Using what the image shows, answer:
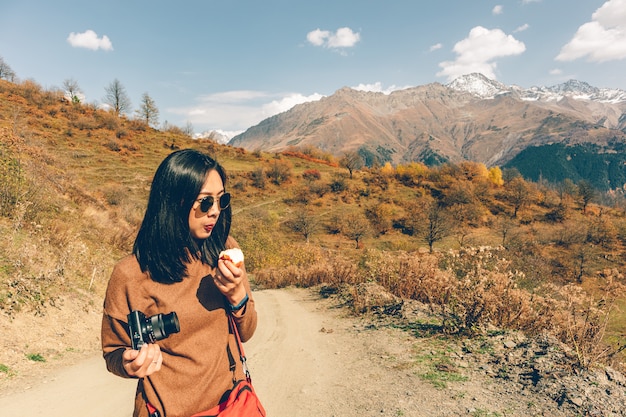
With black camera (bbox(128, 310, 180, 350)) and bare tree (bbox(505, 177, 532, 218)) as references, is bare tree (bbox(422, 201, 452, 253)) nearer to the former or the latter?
bare tree (bbox(505, 177, 532, 218))

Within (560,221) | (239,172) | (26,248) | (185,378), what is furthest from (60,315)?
(560,221)

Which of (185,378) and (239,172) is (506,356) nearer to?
(185,378)

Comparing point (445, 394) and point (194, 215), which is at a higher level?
point (194, 215)

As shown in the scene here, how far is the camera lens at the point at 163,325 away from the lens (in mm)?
1696

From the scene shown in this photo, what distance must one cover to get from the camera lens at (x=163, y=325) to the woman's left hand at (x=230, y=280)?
0.28 metres

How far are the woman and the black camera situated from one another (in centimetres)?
5

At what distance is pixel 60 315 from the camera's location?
Answer: 26.4 ft

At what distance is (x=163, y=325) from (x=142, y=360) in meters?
0.18

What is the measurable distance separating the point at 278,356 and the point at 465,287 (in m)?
4.39

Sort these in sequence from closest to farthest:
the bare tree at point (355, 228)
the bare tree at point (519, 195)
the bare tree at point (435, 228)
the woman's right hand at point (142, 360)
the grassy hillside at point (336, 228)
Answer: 1. the woman's right hand at point (142, 360)
2. the grassy hillside at point (336, 228)
3. the bare tree at point (355, 228)
4. the bare tree at point (435, 228)
5. the bare tree at point (519, 195)

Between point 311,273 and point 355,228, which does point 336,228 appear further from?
point 311,273

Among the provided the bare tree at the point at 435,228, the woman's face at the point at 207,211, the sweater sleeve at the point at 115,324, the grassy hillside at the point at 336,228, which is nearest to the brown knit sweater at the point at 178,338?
the sweater sleeve at the point at 115,324

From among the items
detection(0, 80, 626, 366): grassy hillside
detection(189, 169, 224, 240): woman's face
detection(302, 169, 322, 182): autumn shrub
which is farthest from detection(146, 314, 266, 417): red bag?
detection(302, 169, 322, 182): autumn shrub

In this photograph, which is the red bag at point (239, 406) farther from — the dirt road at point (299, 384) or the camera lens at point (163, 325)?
the dirt road at point (299, 384)
